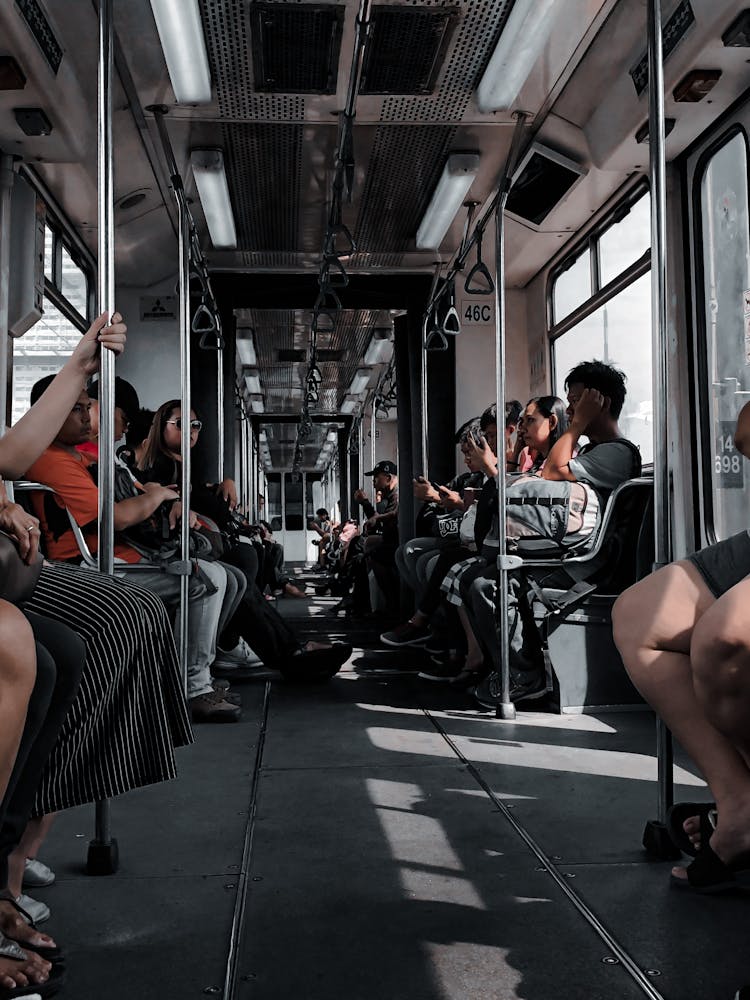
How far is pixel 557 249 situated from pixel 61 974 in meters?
5.87

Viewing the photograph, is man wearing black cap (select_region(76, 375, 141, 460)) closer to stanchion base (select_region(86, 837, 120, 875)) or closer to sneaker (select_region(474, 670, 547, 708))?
stanchion base (select_region(86, 837, 120, 875))

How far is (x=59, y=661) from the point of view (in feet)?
5.40

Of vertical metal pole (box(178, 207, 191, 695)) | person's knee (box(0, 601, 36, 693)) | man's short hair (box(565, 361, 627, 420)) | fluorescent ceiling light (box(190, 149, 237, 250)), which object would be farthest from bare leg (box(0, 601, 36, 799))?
fluorescent ceiling light (box(190, 149, 237, 250))

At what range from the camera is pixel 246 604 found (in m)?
4.73

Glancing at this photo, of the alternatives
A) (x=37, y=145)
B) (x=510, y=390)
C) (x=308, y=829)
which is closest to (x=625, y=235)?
(x=510, y=390)

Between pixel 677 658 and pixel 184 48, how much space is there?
3193 millimetres

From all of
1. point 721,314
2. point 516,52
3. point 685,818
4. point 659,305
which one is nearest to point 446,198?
point 516,52

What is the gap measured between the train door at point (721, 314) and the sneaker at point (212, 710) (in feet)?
7.15

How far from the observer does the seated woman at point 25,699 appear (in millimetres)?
1359

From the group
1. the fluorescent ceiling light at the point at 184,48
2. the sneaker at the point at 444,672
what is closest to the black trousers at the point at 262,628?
the sneaker at the point at 444,672

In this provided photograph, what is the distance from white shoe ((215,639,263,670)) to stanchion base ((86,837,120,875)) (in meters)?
3.18

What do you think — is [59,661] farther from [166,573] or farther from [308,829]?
[166,573]

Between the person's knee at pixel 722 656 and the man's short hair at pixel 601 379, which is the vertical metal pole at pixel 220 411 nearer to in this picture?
the man's short hair at pixel 601 379

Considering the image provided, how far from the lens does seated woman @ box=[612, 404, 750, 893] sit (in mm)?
1528
